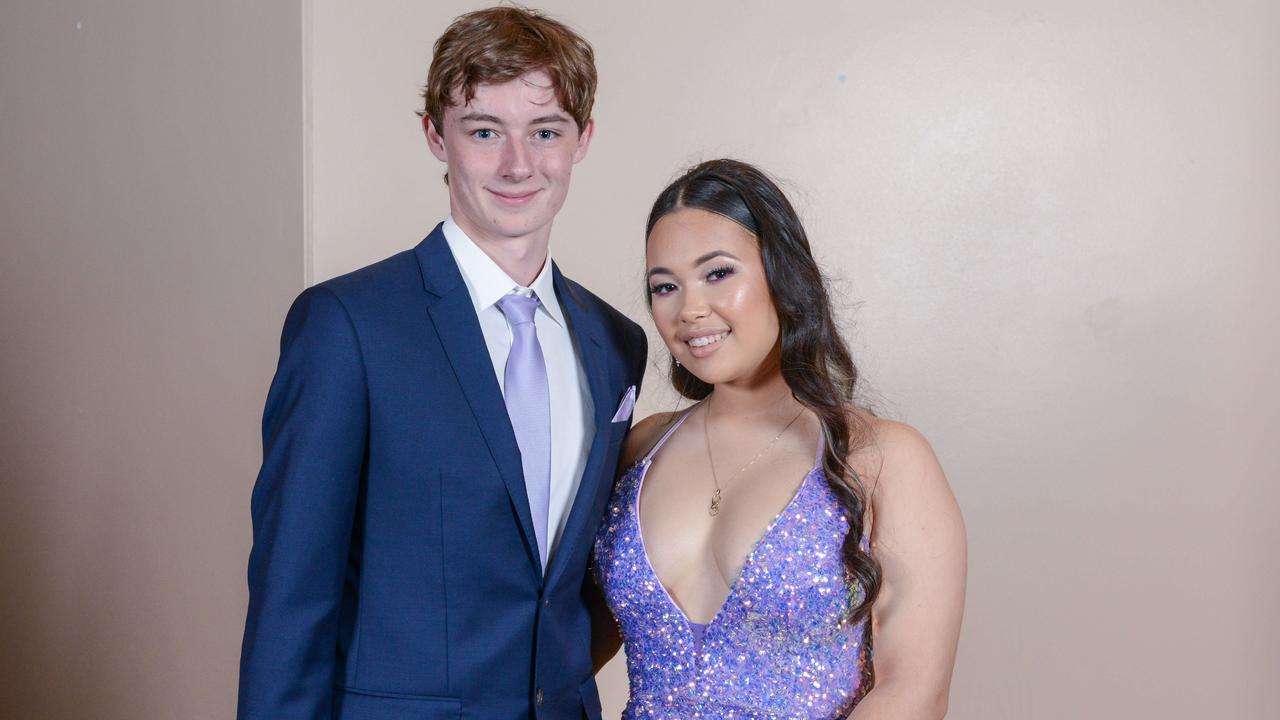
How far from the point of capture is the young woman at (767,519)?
1946 mm

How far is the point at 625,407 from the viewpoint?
212cm

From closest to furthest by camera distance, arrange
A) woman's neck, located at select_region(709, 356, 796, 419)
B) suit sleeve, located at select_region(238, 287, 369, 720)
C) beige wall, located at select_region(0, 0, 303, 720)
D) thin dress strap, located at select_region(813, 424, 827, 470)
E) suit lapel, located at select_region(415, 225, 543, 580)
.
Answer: suit sleeve, located at select_region(238, 287, 369, 720), suit lapel, located at select_region(415, 225, 543, 580), thin dress strap, located at select_region(813, 424, 827, 470), woman's neck, located at select_region(709, 356, 796, 419), beige wall, located at select_region(0, 0, 303, 720)

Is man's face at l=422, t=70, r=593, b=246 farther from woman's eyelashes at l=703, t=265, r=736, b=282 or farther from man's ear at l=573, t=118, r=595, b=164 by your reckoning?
woman's eyelashes at l=703, t=265, r=736, b=282

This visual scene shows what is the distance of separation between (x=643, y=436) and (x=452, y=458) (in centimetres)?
66

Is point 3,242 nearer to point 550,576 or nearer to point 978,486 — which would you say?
point 550,576

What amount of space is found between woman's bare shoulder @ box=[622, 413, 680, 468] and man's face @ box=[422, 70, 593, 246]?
1.71ft

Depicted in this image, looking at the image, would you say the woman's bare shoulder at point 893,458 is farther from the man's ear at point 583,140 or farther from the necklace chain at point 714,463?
the man's ear at point 583,140

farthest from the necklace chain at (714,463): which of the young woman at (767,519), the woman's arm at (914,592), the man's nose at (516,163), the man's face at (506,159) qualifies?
the man's nose at (516,163)

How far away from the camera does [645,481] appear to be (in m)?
2.24

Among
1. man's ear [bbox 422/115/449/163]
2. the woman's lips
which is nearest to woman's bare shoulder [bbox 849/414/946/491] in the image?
the woman's lips

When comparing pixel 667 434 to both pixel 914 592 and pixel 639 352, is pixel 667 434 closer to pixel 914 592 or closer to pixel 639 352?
pixel 639 352

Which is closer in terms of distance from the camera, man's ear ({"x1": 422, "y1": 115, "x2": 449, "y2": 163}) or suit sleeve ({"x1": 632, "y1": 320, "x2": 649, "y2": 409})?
man's ear ({"x1": 422, "y1": 115, "x2": 449, "y2": 163})

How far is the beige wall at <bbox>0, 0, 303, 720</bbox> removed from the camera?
124 inches

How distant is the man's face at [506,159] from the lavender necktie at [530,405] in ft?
0.44
